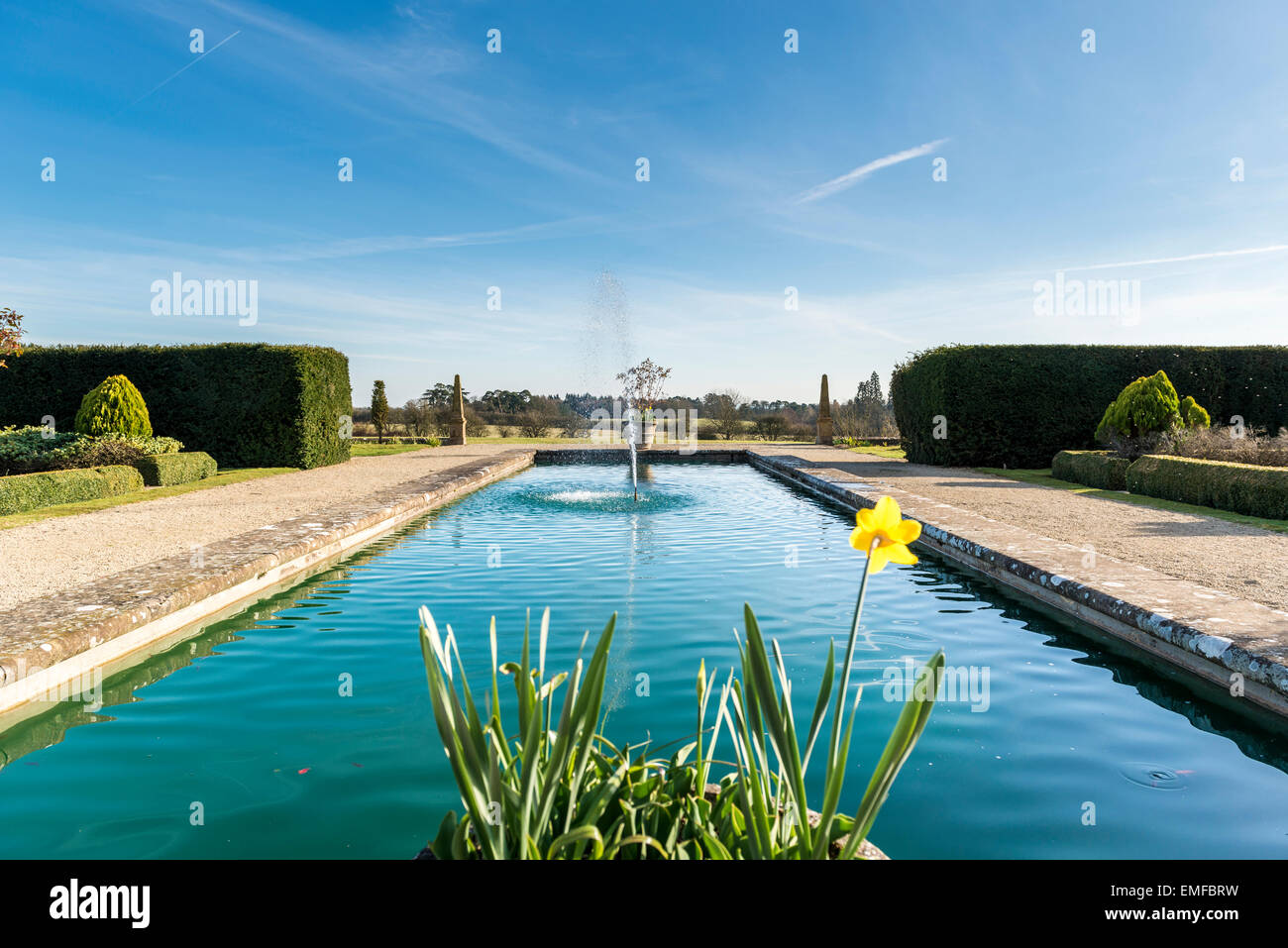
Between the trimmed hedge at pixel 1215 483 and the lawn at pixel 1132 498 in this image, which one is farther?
the trimmed hedge at pixel 1215 483

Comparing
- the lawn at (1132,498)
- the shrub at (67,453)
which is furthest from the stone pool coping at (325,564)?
the shrub at (67,453)

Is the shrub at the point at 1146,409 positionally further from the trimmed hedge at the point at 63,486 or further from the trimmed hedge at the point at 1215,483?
the trimmed hedge at the point at 63,486

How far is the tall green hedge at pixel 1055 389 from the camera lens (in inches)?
615

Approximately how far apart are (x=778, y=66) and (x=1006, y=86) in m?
3.35

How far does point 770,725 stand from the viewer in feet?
4.25

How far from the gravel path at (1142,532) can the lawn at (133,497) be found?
10.4 metres

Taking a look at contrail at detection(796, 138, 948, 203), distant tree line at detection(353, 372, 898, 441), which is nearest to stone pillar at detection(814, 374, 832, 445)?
distant tree line at detection(353, 372, 898, 441)

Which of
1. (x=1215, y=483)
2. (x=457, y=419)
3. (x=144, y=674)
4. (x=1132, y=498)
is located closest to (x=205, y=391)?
(x=457, y=419)

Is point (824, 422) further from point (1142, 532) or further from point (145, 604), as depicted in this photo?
point (145, 604)

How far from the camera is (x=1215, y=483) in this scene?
905 centimetres

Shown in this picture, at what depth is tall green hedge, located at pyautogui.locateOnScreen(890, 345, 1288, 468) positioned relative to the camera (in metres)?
15.6

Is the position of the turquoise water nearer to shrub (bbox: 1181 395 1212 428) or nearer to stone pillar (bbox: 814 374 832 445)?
shrub (bbox: 1181 395 1212 428)
